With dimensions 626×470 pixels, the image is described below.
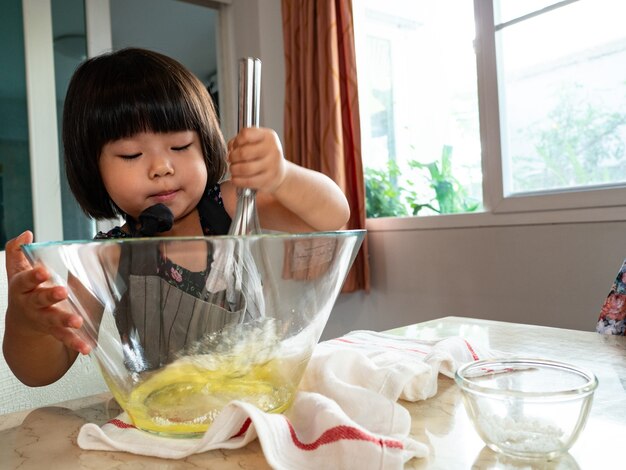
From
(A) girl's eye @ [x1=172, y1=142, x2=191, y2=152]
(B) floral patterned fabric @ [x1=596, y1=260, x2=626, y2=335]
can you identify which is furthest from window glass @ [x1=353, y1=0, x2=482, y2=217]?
(A) girl's eye @ [x1=172, y1=142, x2=191, y2=152]

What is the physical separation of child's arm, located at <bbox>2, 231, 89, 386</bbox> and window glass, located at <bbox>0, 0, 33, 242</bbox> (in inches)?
72.6

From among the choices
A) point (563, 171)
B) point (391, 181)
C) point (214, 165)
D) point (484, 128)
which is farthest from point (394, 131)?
point (214, 165)

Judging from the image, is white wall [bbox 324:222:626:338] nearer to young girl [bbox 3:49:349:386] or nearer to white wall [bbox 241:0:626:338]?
white wall [bbox 241:0:626:338]

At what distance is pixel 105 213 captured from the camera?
95 centimetres

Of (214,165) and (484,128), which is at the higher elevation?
(484,128)

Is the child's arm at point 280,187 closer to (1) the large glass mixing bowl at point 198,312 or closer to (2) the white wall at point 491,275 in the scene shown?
(1) the large glass mixing bowl at point 198,312

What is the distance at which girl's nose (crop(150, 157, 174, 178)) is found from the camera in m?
0.69

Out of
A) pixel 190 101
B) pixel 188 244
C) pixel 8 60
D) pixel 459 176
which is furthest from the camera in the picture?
pixel 8 60

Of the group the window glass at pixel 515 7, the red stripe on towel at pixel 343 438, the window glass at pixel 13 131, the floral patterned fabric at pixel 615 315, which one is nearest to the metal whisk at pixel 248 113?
the red stripe on towel at pixel 343 438

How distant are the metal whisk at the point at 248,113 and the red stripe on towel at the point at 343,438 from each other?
0.84 feet

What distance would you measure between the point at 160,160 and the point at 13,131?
1.84 meters

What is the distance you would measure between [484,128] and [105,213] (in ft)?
4.20

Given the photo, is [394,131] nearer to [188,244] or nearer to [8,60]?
[8,60]

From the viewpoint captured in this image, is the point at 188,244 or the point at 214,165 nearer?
the point at 188,244
